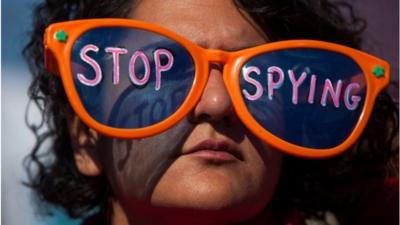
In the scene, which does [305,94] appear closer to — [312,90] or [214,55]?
[312,90]

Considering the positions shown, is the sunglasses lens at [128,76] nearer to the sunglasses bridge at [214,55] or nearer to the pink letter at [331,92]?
the sunglasses bridge at [214,55]

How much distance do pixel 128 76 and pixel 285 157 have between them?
28 centimetres

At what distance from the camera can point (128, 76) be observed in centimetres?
74

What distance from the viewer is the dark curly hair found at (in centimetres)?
87

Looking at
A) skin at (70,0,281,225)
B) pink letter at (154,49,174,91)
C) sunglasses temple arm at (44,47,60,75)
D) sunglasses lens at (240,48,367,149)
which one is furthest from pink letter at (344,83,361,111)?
sunglasses temple arm at (44,47,60,75)

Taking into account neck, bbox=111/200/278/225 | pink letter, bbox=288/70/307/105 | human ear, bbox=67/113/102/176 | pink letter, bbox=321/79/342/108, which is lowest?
neck, bbox=111/200/278/225

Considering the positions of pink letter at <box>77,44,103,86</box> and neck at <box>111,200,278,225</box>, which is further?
neck at <box>111,200,278,225</box>

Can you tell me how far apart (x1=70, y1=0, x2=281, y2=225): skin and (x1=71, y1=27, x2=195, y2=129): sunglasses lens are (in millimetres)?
35

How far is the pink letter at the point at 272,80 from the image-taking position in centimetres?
78

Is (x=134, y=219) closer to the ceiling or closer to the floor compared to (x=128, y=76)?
closer to the floor

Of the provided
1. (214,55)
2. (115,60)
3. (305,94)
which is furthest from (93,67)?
(305,94)

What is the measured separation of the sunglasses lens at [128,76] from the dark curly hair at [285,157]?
10 cm

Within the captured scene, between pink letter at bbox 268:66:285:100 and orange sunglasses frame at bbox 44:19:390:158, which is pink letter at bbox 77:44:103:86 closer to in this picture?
orange sunglasses frame at bbox 44:19:390:158

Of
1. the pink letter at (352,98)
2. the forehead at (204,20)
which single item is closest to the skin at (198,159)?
the forehead at (204,20)
